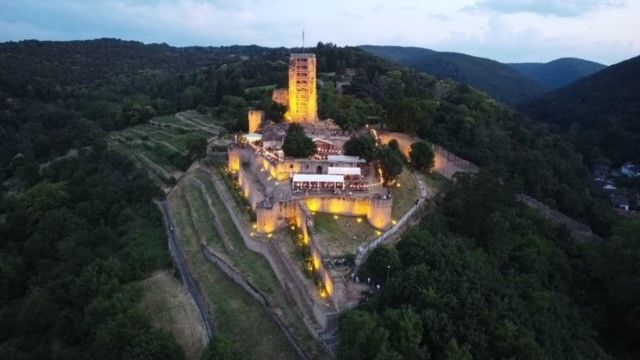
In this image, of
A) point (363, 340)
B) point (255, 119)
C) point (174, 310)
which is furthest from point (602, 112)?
point (174, 310)

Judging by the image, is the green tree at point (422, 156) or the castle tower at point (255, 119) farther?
the castle tower at point (255, 119)

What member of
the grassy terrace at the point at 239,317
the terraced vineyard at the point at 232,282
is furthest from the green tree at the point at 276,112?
the grassy terrace at the point at 239,317

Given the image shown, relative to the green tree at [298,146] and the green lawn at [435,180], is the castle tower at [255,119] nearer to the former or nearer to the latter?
the green tree at [298,146]

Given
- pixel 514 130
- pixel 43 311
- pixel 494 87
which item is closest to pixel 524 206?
pixel 514 130

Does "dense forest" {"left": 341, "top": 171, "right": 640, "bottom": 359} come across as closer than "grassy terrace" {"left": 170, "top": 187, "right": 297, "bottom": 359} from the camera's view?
Yes

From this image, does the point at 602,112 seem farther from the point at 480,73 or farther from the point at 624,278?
the point at 480,73

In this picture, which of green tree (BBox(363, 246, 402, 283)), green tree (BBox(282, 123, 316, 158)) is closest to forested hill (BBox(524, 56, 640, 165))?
green tree (BBox(282, 123, 316, 158))

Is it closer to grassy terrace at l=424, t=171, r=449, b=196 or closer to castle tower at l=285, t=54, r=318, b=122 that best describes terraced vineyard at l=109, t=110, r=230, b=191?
castle tower at l=285, t=54, r=318, b=122
